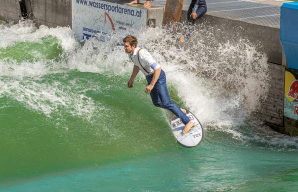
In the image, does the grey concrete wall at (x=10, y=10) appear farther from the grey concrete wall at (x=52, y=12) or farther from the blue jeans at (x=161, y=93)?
the blue jeans at (x=161, y=93)

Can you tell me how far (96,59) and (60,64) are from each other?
3.58ft

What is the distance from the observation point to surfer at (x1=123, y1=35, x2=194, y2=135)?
8133mm

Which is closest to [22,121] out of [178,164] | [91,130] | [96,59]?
[91,130]

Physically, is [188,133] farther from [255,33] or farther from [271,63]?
[255,33]

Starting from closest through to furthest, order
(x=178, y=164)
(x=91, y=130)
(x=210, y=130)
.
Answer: (x=178, y=164) → (x=91, y=130) → (x=210, y=130)

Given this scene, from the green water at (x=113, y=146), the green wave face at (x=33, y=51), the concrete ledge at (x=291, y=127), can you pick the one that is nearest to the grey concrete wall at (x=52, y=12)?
the green wave face at (x=33, y=51)

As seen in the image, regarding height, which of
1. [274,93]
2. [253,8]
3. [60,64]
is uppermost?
[253,8]

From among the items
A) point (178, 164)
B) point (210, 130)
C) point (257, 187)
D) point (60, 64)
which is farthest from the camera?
point (60, 64)

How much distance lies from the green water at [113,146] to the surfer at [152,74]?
0.71 m

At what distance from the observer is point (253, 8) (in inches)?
508

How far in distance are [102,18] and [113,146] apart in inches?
240

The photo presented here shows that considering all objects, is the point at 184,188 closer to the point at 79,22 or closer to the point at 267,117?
the point at 267,117

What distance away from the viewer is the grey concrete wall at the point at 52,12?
51.1ft

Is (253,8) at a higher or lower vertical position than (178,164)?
higher
